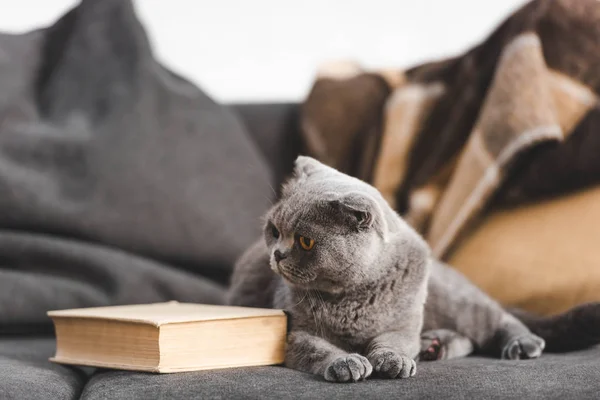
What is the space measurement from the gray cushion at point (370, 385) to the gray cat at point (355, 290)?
0.05 metres

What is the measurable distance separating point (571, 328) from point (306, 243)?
57 centimetres

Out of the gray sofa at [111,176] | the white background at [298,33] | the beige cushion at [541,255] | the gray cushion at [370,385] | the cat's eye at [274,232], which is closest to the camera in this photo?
the gray cushion at [370,385]

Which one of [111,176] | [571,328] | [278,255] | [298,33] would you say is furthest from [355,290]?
[298,33]

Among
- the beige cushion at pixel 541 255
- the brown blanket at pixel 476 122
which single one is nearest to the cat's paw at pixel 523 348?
the beige cushion at pixel 541 255

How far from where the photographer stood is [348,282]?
110 cm

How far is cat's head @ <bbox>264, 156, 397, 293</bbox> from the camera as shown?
106cm

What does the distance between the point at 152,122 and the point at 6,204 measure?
439 mm

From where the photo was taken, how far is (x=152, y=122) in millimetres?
1900

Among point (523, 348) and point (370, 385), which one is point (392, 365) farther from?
point (523, 348)

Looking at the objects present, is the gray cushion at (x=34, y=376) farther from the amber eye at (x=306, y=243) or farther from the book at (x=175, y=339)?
the amber eye at (x=306, y=243)

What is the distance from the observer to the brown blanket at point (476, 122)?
5.54 ft

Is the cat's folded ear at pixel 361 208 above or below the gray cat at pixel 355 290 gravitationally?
above

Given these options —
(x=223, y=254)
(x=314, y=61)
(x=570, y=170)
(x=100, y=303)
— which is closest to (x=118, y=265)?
(x=100, y=303)

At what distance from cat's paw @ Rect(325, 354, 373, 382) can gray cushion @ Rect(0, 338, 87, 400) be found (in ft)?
1.35
